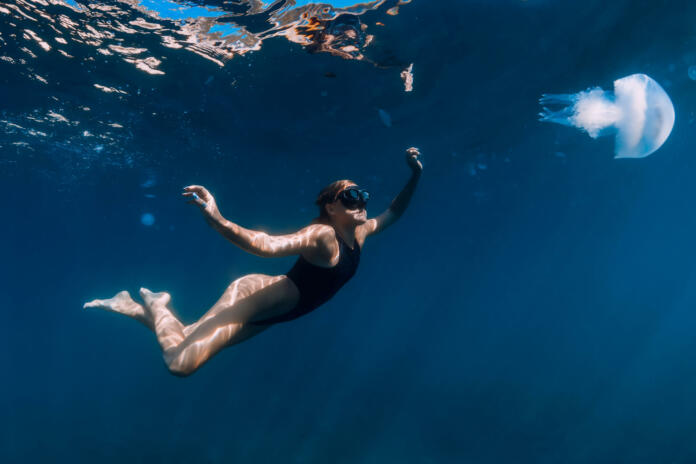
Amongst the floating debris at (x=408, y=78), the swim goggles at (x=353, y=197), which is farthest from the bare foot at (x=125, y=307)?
the floating debris at (x=408, y=78)

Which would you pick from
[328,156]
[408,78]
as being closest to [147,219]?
[328,156]

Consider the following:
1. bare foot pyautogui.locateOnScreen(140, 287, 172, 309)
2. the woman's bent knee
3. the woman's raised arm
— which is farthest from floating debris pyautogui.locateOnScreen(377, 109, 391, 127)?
the woman's bent knee

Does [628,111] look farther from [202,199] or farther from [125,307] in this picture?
[125,307]

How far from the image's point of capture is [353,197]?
4.28 meters

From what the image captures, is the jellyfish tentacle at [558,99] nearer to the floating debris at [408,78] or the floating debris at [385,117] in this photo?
the floating debris at [408,78]

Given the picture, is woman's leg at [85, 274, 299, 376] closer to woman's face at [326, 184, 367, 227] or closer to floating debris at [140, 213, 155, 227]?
woman's face at [326, 184, 367, 227]

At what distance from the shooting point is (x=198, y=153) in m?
17.9

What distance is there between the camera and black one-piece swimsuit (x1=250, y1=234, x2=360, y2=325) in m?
4.12

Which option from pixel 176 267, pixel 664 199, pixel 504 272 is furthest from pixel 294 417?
pixel 504 272

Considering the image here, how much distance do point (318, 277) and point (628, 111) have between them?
13.2 m

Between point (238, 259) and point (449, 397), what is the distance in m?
36.4

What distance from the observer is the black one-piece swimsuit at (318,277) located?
13.5 feet

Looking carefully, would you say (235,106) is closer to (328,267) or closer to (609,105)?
(328,267)

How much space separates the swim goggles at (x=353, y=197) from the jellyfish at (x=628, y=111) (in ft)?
37.3
